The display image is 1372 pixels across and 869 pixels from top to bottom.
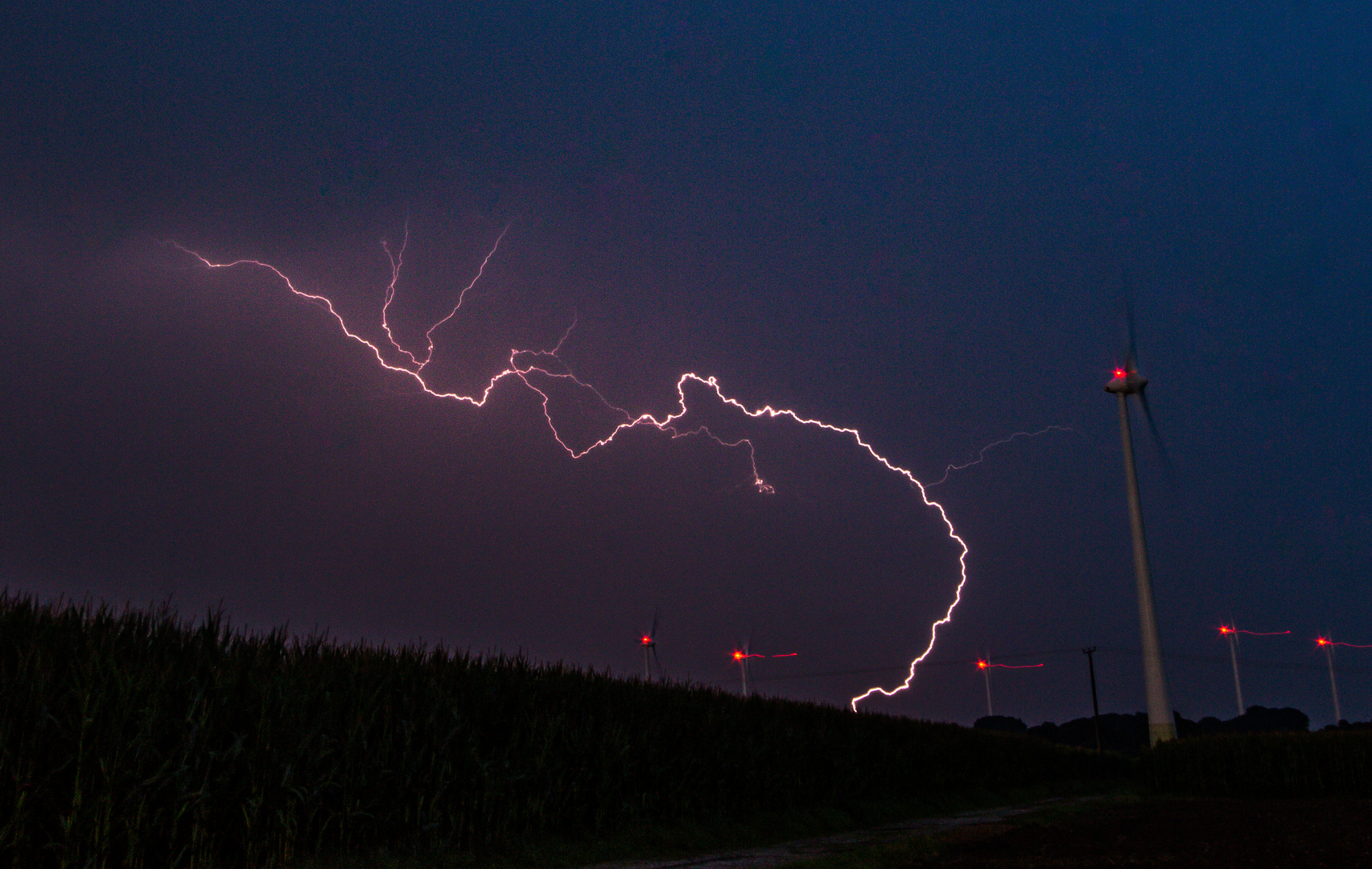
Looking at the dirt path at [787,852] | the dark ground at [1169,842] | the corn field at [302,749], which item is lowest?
the dirt path at [787,852]

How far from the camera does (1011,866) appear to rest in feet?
36.4

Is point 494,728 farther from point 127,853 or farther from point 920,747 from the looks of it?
point 920,747

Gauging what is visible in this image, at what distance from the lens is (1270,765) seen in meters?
33.5

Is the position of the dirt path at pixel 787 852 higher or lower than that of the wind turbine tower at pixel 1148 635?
lower

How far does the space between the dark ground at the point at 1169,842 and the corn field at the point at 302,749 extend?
5.12m

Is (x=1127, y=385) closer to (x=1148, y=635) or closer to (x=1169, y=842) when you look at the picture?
(x=1148, y=635)

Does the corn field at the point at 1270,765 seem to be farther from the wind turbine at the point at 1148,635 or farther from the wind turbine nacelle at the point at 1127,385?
the wind turbine nacelle at the point at 1127,385

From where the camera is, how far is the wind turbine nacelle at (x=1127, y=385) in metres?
51.2

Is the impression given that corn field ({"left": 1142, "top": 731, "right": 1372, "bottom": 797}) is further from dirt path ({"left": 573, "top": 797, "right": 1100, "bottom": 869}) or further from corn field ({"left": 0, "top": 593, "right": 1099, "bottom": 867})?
Answer: corn field ({"left": 0, "top": 593, "right": 1099, "bottom": 867})

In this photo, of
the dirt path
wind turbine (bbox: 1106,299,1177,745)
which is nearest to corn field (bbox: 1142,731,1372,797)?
wind turbine (bbox: 1106,299,1177,745)

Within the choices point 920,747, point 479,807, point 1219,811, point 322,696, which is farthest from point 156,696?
point 920,747

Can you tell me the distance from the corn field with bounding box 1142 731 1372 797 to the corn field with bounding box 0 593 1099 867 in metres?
24.3

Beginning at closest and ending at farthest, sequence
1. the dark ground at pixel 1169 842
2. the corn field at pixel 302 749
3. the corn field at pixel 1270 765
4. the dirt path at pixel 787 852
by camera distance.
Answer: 1. the corn field at pixel 302 749
2. the dark ground at pixel 1169 842
3. the dirt path at pixel 787 852
4. the corn field at pixel 1270 765

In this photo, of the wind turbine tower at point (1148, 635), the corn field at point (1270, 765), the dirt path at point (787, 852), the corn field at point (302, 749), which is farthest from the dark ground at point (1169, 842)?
the wind turbine tower at point (1148, 635)
